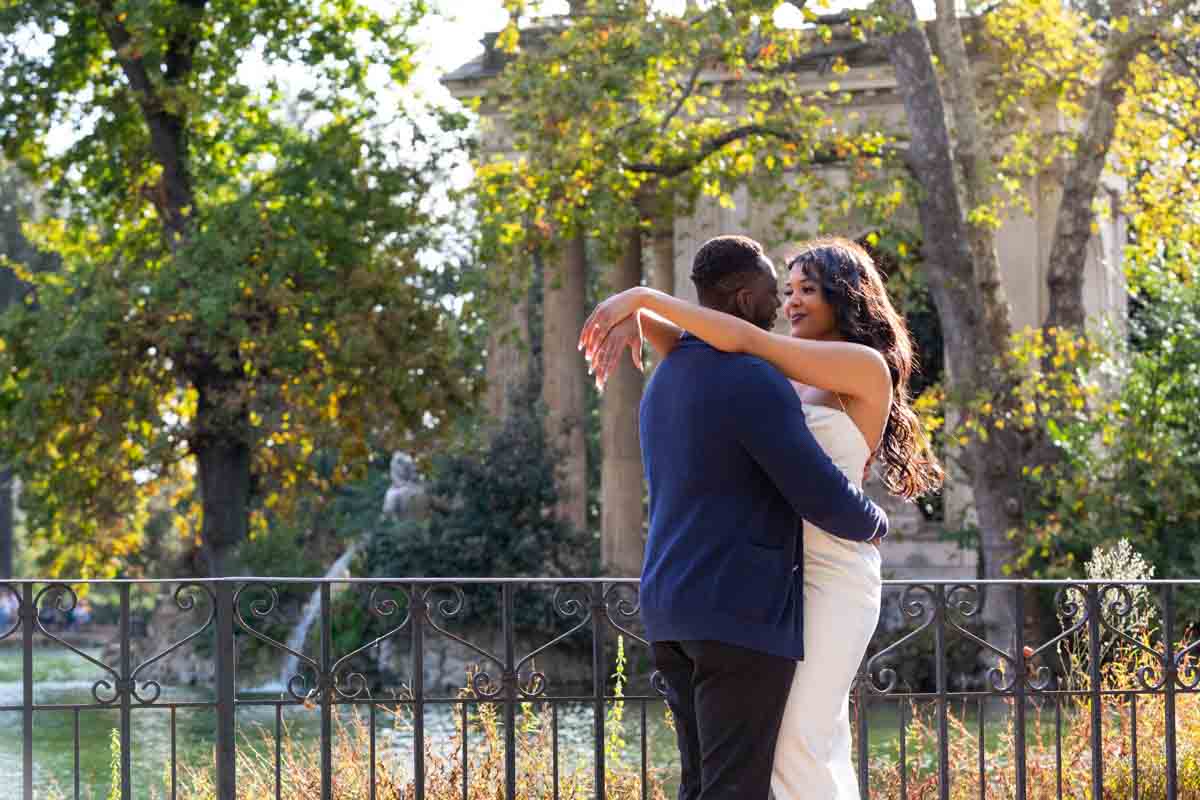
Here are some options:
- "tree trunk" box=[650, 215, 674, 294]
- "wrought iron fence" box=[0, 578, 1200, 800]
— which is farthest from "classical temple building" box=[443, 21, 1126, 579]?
"wrought iron fence" box=[0, 578, 1200, 800]

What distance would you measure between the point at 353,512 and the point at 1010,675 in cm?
3396

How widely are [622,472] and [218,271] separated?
7.09m

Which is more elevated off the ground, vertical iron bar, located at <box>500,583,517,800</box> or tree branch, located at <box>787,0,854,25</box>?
tree branch, located at <box>787,0,854,25</box>

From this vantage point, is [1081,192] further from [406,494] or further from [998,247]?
[406,494]

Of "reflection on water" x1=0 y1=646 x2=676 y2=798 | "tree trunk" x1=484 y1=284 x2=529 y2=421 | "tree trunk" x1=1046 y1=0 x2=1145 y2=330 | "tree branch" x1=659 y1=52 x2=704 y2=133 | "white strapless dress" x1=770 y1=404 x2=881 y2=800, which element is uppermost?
"tree branch" x1=659 y1=52 x2=704 y2=133

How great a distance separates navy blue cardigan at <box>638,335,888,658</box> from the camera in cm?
389

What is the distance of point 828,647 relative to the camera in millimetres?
4016

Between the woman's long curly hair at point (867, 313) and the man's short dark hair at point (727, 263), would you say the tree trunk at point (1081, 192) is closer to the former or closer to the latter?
the woman's long curly hair at point (867, 313)

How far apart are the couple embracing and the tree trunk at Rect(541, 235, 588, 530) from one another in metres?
21.5

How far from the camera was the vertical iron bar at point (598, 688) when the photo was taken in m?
6.42

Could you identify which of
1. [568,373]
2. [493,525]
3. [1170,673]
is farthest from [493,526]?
[1170,673]

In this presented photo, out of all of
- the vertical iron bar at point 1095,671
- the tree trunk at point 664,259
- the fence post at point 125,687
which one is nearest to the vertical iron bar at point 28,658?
the fence post at point 125,687

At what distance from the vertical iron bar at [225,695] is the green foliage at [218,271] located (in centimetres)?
1500

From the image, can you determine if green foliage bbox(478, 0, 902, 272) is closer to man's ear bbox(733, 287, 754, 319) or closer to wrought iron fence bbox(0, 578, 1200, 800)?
wrought iron fence bbox(0, 578, 1200, 800)
